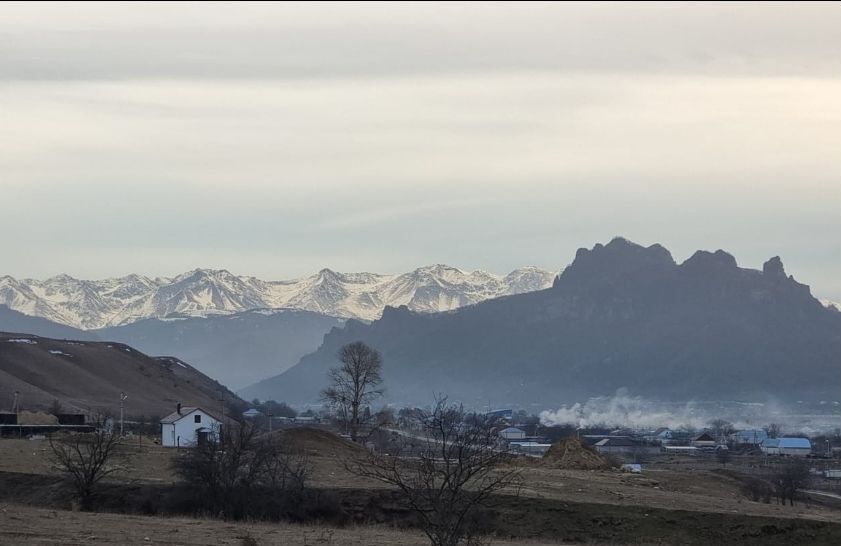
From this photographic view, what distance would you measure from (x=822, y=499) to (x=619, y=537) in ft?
171

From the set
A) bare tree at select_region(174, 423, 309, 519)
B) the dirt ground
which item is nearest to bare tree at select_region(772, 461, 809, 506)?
bare tree at select_region(174, 423, 309, 519)

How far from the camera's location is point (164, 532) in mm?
53750

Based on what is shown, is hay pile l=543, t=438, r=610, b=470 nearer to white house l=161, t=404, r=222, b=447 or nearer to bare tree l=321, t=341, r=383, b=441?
bare tree l=321, t=341, r=383, b=441

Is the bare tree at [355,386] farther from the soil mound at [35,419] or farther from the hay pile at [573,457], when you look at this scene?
the soil mound at [35,419]

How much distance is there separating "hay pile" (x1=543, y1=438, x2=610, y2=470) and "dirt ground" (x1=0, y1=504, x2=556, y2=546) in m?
38.2

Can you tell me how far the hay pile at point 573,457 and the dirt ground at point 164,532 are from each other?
38.2m

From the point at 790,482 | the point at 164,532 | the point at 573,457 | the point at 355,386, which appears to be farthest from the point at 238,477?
the point at 355,386

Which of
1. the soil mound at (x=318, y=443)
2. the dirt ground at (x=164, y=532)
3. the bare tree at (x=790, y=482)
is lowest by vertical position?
the dirt ground at (x=164, y=532)

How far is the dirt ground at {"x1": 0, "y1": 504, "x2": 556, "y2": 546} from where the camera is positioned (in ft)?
163

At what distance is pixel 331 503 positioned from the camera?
6988 centimetres

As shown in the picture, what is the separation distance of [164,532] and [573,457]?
52.1 metres

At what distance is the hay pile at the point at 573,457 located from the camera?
10031 centimetres

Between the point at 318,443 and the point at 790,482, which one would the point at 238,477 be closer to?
the point at 318,443

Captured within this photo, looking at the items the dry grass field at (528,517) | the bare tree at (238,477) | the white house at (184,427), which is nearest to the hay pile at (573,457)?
the dry grass field at (528,517)
